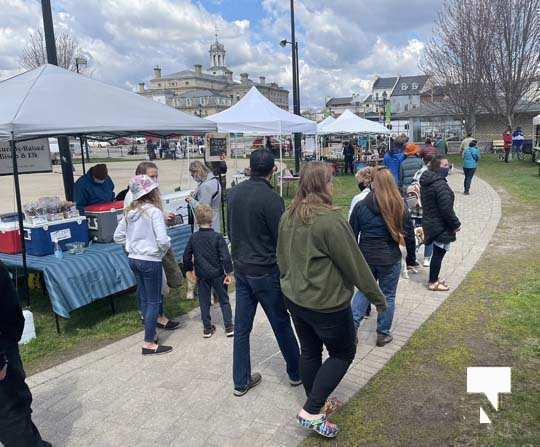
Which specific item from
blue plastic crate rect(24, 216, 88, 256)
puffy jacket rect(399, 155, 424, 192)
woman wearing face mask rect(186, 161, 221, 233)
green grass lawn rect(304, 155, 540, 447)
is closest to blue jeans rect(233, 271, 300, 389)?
green grass lawn rect(304, 155, 540, 447)

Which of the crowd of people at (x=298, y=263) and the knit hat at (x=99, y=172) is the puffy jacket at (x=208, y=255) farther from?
the knit hat at (x=99, y=172)

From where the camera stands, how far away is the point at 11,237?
5.43 metres

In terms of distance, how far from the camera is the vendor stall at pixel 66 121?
188 inches

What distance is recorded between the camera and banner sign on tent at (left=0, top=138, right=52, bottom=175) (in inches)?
248

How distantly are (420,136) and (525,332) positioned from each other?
146 ft

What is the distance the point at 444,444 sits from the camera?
120 inches

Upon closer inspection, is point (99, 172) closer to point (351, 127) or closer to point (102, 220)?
Result: point (102, 220)

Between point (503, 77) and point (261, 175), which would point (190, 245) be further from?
point (503, 77)

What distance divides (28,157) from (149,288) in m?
3.49

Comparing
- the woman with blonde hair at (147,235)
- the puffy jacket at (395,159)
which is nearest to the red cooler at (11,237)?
the woman with blonde hair at (147,235)

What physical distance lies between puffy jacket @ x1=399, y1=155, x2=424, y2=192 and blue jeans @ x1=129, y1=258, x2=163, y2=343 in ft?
16.5

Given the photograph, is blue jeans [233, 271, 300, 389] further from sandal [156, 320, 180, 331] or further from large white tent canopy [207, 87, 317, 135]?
large white tent canopy [207, 87, 317, 135]

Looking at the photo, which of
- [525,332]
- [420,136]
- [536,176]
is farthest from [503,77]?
[525,332]

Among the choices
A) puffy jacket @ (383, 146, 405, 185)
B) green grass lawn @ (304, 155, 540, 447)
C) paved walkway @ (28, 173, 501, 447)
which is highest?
puffy jacket @ (383, 146, 405, 185)
